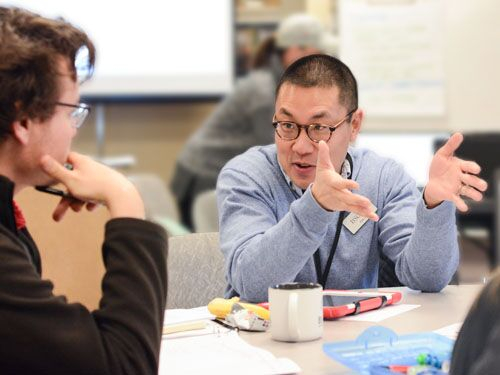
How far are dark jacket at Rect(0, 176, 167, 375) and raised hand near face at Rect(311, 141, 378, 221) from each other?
2.09ft

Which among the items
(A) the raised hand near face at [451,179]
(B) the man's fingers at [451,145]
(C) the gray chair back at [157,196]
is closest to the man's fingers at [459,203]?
(A) the raised hand near face at [451,179]

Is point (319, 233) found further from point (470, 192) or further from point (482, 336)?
point (482, 336)

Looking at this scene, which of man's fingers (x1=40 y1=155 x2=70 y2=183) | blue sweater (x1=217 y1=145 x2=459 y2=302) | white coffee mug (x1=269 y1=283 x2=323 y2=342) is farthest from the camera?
blue sweater (x1=217 y1=145 x2=459 y2=302)

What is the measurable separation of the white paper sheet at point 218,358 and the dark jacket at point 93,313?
227 millimetres

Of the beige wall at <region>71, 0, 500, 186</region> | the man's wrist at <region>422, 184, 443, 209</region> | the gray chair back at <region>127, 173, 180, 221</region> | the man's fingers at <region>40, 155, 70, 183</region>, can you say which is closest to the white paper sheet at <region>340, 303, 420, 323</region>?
the man's wrist at <region>422, 184, 443, 209</region>

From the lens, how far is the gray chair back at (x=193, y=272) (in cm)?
240

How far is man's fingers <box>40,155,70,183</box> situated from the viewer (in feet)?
4.63

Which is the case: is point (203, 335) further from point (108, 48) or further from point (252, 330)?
point (108, 48)

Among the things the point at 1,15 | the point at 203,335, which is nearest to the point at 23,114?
the point at 1,15

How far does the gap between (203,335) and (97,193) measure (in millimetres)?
461

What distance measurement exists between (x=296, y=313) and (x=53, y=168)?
1.87 ft

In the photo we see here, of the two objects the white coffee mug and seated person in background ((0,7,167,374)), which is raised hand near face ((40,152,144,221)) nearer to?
seated person in background ((0,7,167,374))

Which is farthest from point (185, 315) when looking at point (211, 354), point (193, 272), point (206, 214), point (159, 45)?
point (159, 45)

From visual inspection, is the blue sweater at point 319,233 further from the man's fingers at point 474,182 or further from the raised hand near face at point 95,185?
the raised hand near face at point 95,185
